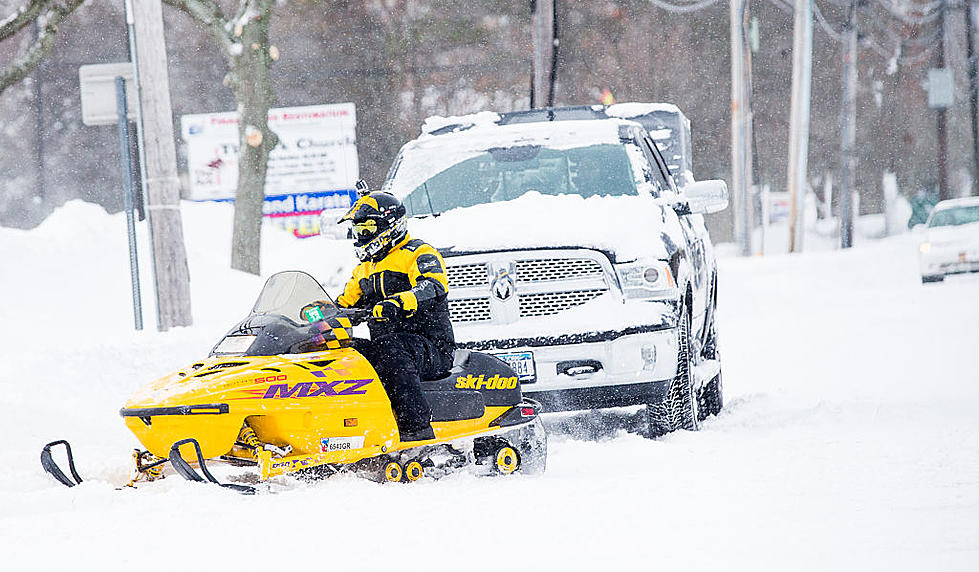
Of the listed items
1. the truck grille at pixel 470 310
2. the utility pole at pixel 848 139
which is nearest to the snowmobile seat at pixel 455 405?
the truck grille at pixel 470 310

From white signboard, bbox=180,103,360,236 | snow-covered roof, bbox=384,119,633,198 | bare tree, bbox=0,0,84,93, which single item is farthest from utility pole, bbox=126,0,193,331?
white signboard, bbox=180,103,360,236

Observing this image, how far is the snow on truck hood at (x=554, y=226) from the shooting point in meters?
7.91

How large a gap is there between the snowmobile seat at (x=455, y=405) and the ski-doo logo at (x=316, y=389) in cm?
40

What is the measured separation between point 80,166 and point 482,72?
47.4ft

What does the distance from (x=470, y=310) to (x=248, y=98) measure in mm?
14087

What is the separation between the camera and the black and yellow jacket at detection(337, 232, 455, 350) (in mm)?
6781

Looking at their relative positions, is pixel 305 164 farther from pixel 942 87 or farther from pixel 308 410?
pixel 308 410

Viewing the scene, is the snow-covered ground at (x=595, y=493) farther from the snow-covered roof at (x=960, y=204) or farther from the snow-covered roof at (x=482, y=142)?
the snow-covered roof at (x=960, y=204)

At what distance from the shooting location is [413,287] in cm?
677

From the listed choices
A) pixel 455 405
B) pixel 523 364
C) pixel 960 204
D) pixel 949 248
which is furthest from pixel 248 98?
pixel 455 405

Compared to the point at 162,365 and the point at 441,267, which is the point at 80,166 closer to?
the point at 162,365

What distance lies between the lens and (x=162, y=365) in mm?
10461

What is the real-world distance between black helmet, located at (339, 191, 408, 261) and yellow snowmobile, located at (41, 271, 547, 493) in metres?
0.35

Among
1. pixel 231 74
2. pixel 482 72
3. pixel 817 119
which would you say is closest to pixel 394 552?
pixel 231 74
